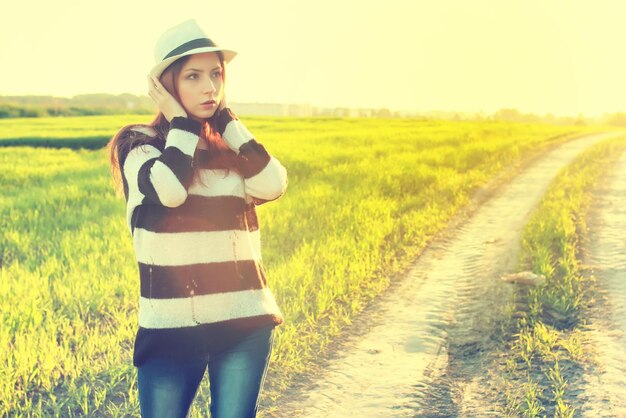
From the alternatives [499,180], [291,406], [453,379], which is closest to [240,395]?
[291,406]

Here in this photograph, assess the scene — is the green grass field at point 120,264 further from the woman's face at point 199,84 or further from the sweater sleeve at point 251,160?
the woman's face at point 199,84

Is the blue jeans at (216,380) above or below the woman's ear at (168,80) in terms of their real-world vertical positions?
below

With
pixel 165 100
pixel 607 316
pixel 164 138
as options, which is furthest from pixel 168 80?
pixel 607 316

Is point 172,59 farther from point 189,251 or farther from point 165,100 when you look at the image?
point 189,251

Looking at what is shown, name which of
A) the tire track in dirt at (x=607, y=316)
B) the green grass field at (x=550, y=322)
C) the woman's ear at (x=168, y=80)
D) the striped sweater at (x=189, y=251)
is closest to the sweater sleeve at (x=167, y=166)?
the striped sweater at (x=189, y=251)

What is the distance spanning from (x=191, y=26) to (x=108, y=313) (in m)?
3.37

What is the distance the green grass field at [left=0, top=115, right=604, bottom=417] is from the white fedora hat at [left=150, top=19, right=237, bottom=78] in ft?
7.46

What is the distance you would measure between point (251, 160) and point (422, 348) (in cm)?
291

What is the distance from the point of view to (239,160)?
2023 millimetres

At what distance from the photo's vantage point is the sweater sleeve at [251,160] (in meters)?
2.03

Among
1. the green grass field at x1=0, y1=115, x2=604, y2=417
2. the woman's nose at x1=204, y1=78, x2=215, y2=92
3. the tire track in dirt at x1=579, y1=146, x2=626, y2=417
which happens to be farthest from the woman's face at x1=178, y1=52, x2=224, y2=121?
the tire track in dirt at x1=579, y1=146, x2=626, y2=417

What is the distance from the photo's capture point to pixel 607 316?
512cm

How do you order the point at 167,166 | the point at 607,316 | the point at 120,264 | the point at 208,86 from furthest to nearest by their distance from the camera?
the point at 120,264
the point at 607,316
the point at 208,86
the point at 167,166

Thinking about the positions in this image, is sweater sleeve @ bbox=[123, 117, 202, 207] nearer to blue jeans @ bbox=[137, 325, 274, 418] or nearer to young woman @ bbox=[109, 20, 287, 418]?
young woman @ bbox=[109, 20, 287, 418]
